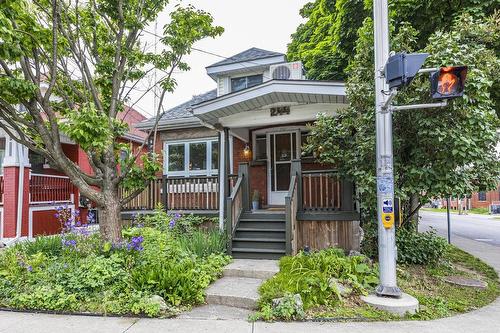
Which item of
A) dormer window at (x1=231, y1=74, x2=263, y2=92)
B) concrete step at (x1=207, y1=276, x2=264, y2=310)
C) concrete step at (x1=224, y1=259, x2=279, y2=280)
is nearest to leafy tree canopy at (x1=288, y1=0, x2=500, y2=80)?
dormer window at (x1=231, y1=74, x2=263, y2=92)

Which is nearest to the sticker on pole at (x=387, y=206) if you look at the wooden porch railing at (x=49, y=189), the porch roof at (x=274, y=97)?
the porch roof at (x=274, y=97)

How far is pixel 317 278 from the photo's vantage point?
16.0ft

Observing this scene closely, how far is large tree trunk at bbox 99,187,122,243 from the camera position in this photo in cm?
611

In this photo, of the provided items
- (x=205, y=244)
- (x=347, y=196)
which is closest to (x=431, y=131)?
(x=347, y=196)

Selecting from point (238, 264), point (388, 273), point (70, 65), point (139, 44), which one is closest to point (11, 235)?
point (70, 65)

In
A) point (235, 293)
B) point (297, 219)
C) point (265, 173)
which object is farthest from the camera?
point (265, 173)

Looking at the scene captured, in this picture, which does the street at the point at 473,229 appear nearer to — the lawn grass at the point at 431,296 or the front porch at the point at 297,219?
the lawn grass at the point at 431,296

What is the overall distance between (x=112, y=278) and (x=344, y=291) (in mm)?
3512

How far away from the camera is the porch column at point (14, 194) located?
1009 centimetres

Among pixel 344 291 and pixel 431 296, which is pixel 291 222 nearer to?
pixel 344 291

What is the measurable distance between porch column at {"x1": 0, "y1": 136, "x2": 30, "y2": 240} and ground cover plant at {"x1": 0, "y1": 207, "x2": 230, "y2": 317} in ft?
15.4

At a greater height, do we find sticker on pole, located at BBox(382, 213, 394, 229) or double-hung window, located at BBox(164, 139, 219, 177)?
double-hung window, located at BBox(164, 139, 219, 177)

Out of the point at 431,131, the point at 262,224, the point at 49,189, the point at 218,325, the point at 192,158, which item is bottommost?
the point at 218,325

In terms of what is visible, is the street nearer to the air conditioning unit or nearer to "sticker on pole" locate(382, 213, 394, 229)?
the air conditioning unit
